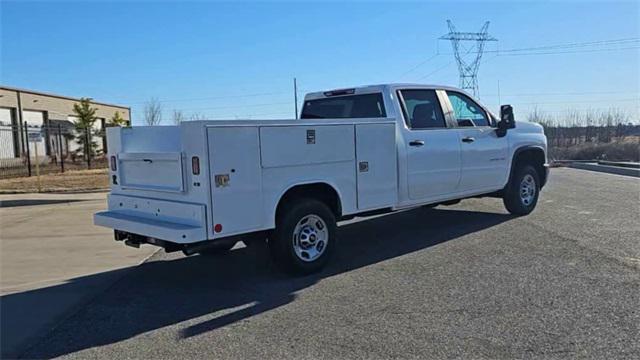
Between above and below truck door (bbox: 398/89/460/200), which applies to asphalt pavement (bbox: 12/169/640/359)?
below

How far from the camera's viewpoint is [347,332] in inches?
172

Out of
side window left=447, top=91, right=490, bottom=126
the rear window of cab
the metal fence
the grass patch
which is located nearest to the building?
the metal fence

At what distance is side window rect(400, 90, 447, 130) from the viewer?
7.50 m

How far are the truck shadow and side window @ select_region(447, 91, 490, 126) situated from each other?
1718mm

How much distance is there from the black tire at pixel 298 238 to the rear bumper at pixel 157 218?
955mm

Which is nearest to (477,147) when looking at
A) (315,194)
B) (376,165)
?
(376,165)

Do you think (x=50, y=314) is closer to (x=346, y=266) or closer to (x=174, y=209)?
(x=174, y=209)

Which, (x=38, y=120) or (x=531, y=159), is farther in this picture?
(x=38, y=120)

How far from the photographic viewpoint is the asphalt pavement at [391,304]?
410 cm

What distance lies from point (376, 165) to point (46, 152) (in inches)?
1369

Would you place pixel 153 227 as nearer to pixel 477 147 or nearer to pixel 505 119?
pixel 477 147

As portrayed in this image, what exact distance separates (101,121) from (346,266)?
52856mm

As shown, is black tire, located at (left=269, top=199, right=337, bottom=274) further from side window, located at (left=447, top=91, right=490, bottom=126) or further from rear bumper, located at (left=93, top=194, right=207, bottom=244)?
side window, located at (left=447, top=91, right=490, bottom=126)

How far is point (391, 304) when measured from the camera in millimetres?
5059
